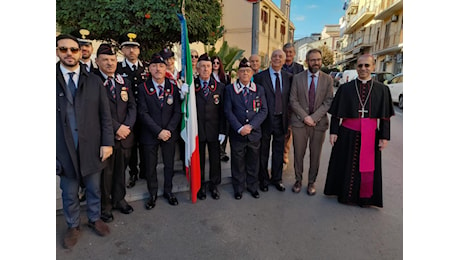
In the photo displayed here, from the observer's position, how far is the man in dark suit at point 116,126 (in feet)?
10.2

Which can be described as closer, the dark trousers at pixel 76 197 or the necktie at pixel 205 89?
the dark trousers at pixel 76 197

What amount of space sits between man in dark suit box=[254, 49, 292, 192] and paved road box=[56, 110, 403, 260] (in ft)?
1.67

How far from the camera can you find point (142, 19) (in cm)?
440

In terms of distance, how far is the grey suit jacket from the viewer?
380 centimetres

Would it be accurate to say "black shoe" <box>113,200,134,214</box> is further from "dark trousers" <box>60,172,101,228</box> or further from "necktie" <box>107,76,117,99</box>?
"necktie" <box>107,76,117,99</box>

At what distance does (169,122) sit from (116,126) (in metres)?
0.68

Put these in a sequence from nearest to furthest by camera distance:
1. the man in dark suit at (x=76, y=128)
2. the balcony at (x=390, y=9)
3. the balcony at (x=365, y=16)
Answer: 1. the man in dark suit at (x=76, y=128)
2. the balcony at (x=390, y=9)
3. the balcony at (x=365, y=16)

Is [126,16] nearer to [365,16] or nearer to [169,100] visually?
[169,100]

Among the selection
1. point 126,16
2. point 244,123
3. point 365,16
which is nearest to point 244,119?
point 244,123

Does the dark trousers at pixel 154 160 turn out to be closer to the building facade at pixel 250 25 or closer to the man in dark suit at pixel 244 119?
the man in dark suit at pixel 244 119

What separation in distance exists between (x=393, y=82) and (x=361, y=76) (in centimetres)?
1212

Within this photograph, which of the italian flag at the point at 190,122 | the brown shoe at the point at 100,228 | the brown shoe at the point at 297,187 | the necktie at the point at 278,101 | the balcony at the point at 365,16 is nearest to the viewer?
the brown shoe at the point at 100,228

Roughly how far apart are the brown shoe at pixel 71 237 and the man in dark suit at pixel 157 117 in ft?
2.91

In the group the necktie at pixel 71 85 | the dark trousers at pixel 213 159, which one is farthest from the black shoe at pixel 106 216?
the necktie at pixel 71 85
